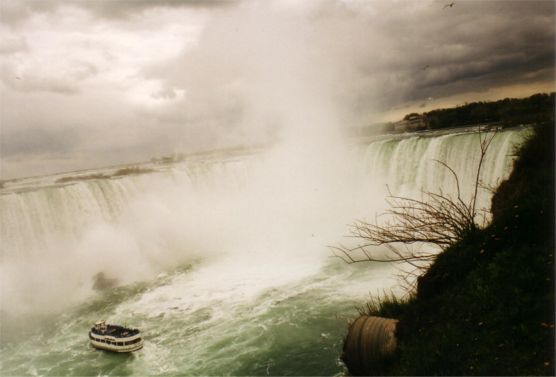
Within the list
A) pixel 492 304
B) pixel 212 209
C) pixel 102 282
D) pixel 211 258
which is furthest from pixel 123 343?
pixel 212 209

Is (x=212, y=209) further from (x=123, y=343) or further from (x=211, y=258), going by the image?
(x=123, y=343)

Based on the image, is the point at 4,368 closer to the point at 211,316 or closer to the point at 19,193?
the point at 211,316

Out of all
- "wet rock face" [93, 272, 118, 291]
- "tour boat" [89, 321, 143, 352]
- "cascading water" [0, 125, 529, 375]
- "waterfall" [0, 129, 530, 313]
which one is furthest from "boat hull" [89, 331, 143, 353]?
"wet rock face" [93, 272, 118, 291]

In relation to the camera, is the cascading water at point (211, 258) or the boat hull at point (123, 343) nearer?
the cascading water at point (211, 258)

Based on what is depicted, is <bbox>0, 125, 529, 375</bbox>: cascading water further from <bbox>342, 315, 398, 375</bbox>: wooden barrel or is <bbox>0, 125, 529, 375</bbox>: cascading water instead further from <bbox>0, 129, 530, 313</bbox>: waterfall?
<bbox>342, 315, 398, 375</bbox>: wooden barrel

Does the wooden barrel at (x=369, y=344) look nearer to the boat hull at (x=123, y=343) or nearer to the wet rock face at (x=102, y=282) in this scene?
the boat hull at (x=123, y=343)

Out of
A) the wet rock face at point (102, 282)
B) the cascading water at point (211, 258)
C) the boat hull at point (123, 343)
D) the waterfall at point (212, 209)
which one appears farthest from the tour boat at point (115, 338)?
the wet rock face at point (102, 282)

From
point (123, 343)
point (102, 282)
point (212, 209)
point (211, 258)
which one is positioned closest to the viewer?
point (123, 343)
